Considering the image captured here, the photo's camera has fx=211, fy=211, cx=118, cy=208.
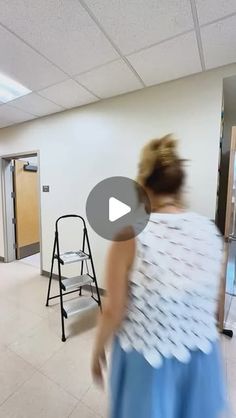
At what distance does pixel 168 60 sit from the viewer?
1933 mm

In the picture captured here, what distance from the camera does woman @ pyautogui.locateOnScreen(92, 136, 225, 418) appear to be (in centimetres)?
70

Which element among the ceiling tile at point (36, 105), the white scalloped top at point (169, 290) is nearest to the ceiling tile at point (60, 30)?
the ceiling tile at point (36, 105)

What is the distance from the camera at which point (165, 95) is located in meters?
2.32

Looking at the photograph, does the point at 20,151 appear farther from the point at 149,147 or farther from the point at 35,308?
the point at 149,147

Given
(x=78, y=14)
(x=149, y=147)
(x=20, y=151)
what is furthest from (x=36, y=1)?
(x=20, y=151)

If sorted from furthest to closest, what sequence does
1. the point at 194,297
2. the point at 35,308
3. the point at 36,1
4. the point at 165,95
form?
the point at 35,308, the point at 165,95, the point at 36,1, the point at 194,297

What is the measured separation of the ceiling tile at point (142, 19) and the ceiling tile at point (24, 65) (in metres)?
0.72

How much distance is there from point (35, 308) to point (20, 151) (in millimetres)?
2534

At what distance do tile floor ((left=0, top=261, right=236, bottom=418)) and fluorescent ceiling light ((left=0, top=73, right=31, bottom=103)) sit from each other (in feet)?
8.60

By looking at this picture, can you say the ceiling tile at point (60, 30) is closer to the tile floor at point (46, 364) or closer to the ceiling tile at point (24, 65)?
the ceiling tile at point (24, 65)

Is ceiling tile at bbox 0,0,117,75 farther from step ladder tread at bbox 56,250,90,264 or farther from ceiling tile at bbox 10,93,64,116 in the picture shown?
step ladder tread at bbox 56,250,90,264

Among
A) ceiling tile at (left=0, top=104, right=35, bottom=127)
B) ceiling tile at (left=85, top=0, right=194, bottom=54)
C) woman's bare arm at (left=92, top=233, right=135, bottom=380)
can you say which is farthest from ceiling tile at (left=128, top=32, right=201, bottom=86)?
ceiling tile at (left=0, top=104, right=35, bottom=127)

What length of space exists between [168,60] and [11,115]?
2514mm

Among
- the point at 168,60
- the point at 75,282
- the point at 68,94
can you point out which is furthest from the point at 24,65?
the point at 75,282
